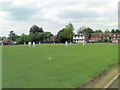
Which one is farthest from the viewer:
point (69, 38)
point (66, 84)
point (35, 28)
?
point (35, 28)

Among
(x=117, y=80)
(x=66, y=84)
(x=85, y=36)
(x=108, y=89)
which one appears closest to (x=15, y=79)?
(x=66, y=84)

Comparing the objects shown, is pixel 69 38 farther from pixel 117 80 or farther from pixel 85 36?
pixel 117 80

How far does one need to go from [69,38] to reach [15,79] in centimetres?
6685

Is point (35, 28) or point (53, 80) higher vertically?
point (35, 28)

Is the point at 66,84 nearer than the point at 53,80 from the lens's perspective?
Yes

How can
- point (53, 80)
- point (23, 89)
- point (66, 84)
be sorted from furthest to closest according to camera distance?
1. point (53, 80)
2. point (66, 84)
3. point (23, 89)

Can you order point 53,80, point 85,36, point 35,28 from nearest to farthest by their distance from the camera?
point 53,80 < point 35,28 < point 85,36

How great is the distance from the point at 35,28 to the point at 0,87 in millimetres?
94382

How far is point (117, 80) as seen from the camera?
6.04 metres

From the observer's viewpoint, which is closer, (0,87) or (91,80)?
(0,87)

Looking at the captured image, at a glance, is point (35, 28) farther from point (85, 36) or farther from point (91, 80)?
point (91, 80)

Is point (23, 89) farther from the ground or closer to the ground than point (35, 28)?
closer to the ground

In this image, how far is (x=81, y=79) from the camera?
5859 millimetres

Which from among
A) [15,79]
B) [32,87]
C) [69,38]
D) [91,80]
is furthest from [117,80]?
[69,38]
